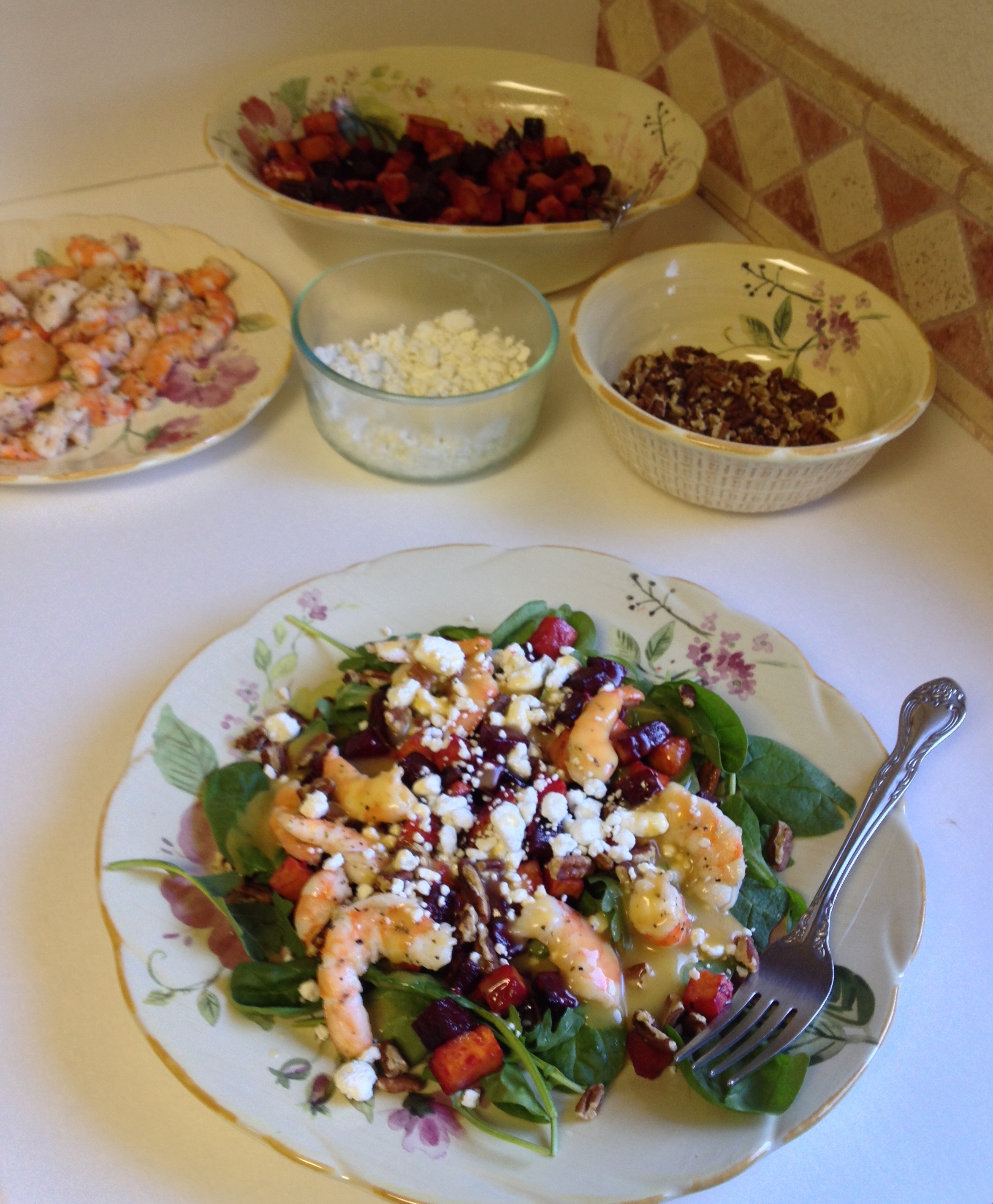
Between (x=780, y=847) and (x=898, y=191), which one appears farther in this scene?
(x=898, y=191)

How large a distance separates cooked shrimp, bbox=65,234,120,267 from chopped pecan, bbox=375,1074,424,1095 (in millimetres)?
1255

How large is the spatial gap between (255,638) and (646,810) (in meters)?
0.45

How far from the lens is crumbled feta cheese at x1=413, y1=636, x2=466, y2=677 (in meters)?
0.95

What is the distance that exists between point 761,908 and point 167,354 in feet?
3.44

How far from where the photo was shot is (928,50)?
1229 mm

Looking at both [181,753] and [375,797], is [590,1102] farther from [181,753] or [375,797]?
[181,753]

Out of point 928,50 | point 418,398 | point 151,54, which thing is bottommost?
point 418,398

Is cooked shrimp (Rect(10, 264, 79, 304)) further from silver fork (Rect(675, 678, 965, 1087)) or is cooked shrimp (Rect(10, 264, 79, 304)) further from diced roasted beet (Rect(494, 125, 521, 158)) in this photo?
silver fork (Rect(675, 678, 965, 1087))

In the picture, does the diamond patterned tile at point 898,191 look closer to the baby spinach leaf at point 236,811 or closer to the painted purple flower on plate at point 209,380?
the painted purple flower on plate at point 209,380

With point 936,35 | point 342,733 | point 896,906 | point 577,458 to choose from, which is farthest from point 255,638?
point 936,35

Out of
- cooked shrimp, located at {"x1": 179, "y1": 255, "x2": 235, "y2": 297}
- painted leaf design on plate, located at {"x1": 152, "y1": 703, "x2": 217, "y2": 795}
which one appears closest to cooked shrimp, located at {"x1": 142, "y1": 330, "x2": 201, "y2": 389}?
cooked shrimp, located at {"x1": 179, "y1": 255, "x2": 235, "y2": 297}

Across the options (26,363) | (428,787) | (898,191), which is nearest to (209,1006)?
(428,787)

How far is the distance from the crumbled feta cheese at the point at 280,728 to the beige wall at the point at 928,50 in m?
1.09

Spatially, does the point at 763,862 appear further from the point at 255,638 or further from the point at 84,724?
the point at 84,724
